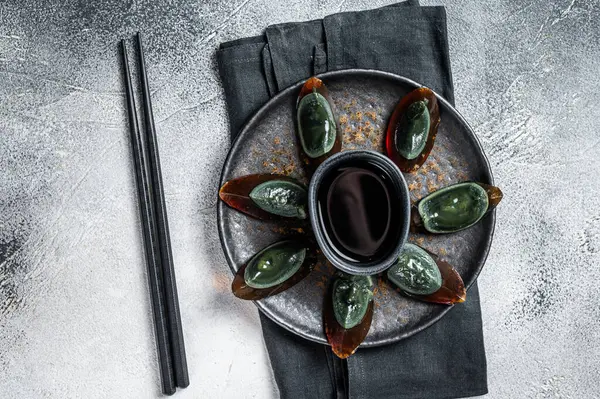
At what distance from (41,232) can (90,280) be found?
0.27 ft

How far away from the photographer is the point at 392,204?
2.22 ft

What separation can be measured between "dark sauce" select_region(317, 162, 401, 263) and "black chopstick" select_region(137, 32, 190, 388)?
204 millimetres

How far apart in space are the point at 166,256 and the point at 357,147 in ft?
0.83

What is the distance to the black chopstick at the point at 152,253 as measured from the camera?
78 cm

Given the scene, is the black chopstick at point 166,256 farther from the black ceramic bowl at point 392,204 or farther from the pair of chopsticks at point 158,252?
the black ceramic bowl at point 392,204

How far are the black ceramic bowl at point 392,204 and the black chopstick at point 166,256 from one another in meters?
0.21

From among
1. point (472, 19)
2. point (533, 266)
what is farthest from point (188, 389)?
point (472, 19)

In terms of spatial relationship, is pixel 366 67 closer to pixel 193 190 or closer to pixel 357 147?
pixel 357 147

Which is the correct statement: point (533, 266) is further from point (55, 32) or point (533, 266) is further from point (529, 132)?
point (55, 32)

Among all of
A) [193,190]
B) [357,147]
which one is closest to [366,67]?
[357,147]

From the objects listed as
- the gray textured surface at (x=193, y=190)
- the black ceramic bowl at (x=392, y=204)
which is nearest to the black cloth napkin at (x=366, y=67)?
the gray textured surface at (x=193, y=190)

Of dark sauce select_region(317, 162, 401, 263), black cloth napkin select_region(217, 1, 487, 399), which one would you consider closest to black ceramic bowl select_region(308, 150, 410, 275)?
dark sauce select_region(317, 162, 401, 263)

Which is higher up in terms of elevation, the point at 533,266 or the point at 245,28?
the point at 245,28

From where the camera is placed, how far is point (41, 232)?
2.66 feet
